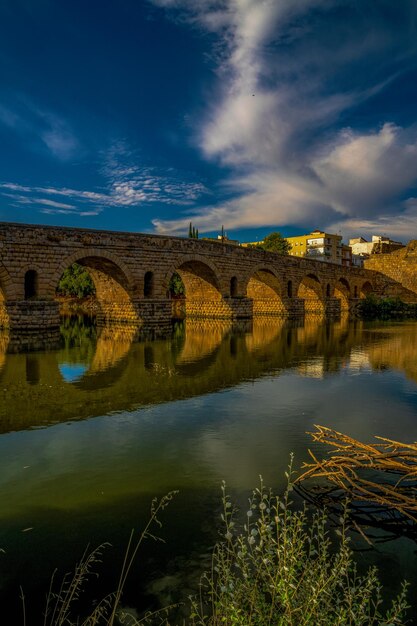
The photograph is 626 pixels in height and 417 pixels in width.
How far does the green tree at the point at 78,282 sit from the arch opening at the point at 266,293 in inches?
771

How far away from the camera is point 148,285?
27047mm

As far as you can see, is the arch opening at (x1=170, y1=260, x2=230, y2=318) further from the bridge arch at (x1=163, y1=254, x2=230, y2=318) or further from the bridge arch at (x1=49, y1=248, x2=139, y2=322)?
the bridge arch at (x1=49, y1=248, x2=139, y2=322)

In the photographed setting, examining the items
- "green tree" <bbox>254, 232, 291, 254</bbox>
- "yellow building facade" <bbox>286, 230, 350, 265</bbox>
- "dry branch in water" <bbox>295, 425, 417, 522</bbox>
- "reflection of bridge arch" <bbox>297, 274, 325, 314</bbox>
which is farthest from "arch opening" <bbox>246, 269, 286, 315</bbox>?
"yellow building facade" <bbox>286, 230, 350, 265</bbox>

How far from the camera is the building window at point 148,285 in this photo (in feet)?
87.9

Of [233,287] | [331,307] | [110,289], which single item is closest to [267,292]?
[233,287]

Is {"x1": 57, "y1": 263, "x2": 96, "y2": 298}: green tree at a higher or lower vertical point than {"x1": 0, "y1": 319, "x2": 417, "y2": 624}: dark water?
higher

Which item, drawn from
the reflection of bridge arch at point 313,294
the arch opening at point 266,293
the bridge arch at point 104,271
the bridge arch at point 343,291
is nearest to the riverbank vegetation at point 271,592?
the bridge arch at point 104,271

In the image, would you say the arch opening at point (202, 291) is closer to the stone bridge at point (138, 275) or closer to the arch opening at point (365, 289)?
the stone bridge at point (138, 275)

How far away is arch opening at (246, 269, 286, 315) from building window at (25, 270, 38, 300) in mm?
21158

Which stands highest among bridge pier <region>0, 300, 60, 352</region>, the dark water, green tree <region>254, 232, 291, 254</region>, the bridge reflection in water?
green tree <region>254, 232, 291, 254</region>

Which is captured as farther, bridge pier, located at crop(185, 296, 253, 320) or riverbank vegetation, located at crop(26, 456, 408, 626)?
bridge pier, located at crop(185, 296, 253, 320)

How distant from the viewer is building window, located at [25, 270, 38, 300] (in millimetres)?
21750

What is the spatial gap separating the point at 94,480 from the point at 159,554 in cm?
183

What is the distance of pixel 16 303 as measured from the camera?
20891mm
